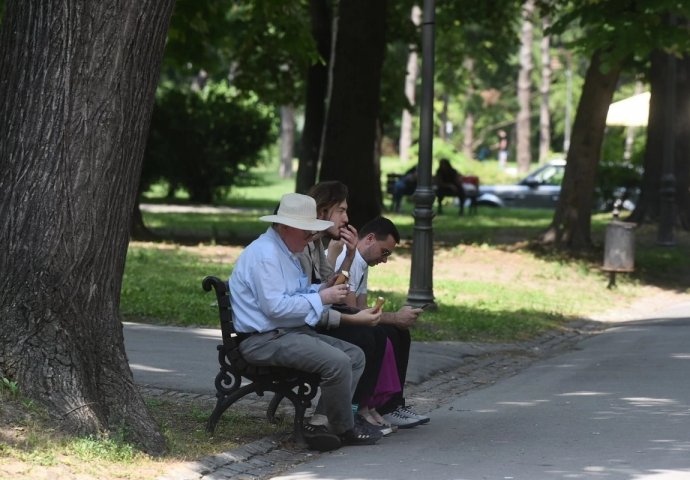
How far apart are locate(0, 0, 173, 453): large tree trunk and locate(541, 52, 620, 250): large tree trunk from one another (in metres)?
15.9

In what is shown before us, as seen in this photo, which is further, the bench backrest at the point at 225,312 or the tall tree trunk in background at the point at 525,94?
the tall tree trunk in background at the point at 525,94

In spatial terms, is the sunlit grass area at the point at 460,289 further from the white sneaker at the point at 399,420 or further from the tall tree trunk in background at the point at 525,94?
the tall tree trunk in background at the point at 525,94

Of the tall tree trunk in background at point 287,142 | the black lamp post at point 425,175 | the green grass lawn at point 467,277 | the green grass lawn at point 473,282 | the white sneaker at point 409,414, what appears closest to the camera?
the white sneaker at point 409,414

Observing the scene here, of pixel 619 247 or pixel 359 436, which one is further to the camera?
pixel 619 247

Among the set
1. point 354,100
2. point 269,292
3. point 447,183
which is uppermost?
point 354,100

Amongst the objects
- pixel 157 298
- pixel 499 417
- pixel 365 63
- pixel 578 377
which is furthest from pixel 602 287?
pixel 499 417

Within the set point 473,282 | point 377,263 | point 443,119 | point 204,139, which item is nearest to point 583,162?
point 473,282

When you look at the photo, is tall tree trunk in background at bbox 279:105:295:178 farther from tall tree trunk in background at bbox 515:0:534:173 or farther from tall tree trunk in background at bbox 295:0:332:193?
tall tree trunk in background at bbox 295:0:332:193

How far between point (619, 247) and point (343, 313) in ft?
38.6

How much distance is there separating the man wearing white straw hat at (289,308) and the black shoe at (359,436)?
26 centimetres

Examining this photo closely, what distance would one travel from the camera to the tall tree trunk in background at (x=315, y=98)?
30719 millimetres

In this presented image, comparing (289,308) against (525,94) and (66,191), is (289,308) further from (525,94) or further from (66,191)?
(525,94)

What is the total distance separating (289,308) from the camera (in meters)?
8.24

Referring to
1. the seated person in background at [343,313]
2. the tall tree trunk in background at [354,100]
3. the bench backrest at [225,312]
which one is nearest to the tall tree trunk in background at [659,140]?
the tall tree trunk in background at [354,100]
